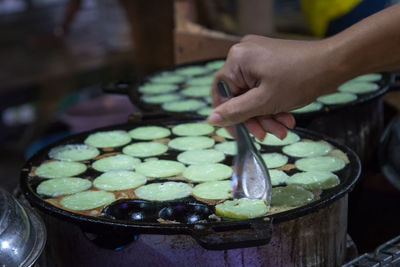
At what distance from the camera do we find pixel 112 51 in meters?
7.17

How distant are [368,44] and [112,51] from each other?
5721mm

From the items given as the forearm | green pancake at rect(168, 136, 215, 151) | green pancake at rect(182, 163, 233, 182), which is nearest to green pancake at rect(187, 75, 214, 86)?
green pancake at rect(168, 136, 215, 151)

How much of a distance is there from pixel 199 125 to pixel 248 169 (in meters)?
0.85

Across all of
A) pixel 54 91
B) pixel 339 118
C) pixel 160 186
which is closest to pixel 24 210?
pixel 160 186

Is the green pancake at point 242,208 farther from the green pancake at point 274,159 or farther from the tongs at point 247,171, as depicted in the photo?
the green pancake at point 274,159

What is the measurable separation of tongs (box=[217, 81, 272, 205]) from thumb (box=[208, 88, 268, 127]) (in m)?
0.25

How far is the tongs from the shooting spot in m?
2.09

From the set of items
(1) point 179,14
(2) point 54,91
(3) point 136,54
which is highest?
(1) point 179,14

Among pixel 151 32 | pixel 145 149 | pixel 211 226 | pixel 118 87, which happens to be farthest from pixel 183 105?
pixel 151 32

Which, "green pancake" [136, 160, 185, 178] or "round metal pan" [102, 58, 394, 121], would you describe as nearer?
"green pancake" [136, 160, 185, 178]

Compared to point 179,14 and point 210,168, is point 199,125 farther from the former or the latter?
point 179,14

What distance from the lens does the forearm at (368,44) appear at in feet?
5.66

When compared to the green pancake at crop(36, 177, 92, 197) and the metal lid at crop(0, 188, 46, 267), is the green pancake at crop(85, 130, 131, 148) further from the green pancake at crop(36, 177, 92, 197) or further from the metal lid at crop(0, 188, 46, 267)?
the metal lid at crop(0, 188, 46, 267)

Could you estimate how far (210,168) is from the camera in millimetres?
2441
